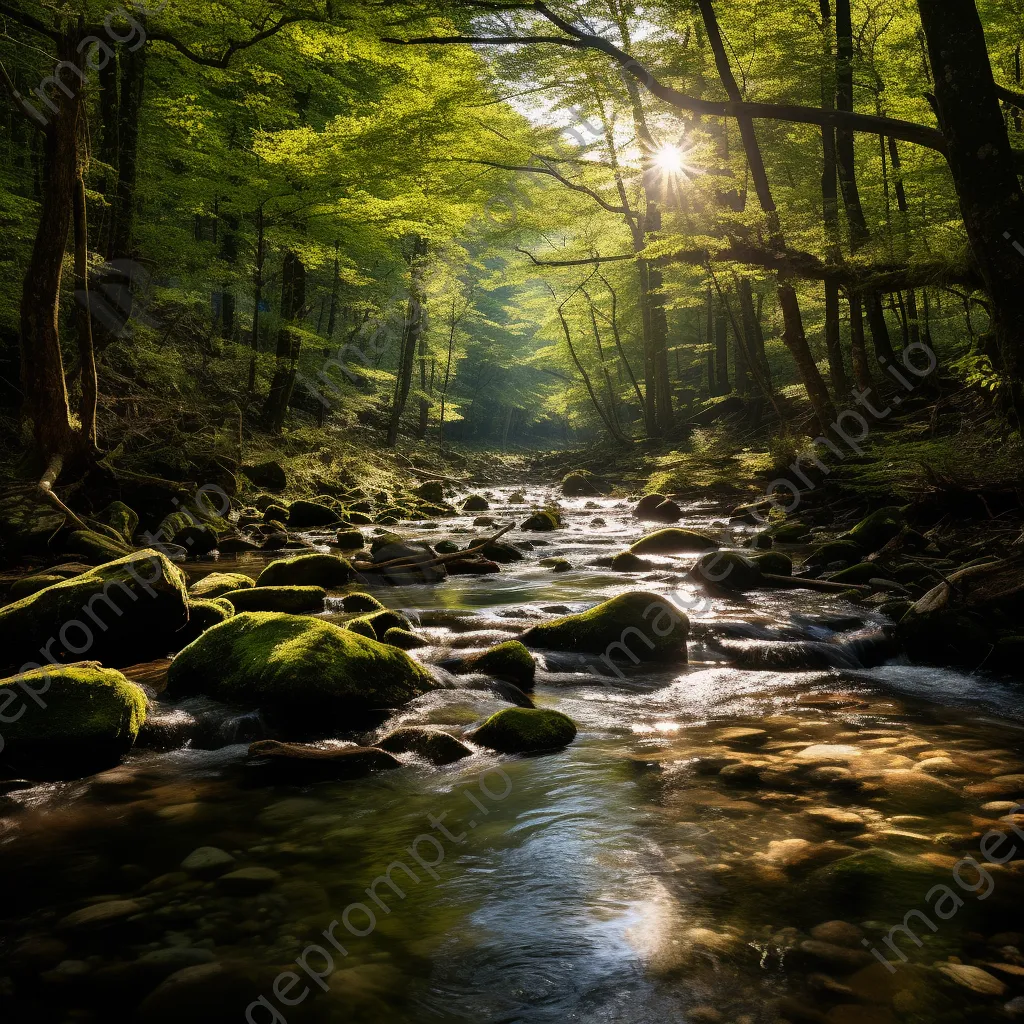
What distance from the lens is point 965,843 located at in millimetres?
2740

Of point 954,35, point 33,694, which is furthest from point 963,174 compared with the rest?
point 33,694

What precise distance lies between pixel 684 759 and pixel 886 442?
7312mm

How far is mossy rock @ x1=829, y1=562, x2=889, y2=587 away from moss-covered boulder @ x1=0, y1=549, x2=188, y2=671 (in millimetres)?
6820

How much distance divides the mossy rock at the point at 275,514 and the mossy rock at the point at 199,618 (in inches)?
307

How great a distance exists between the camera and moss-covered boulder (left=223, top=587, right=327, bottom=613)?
6.54 metres

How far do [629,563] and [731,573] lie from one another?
74.6 inches

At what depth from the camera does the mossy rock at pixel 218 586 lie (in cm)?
673

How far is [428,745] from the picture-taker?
388 centimetres

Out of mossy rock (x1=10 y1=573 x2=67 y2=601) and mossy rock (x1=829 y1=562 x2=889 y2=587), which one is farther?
mossy rock (x1=829 y1=562 x2=889 y2=587)

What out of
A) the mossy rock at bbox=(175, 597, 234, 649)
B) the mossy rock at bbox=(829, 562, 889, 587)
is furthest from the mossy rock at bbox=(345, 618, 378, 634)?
the mossy rock at bbox=(829, 562, 889, 587)

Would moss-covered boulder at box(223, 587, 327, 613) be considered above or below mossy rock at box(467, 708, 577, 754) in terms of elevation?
above

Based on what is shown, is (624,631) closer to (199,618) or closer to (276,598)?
(276,598)

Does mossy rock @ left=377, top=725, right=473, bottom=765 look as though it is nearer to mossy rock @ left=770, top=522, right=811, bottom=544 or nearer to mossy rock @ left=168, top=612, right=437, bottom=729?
mossy rock @ left=168, top=612, right=437, bottom=729

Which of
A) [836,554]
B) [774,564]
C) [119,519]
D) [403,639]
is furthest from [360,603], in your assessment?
[836,554]
